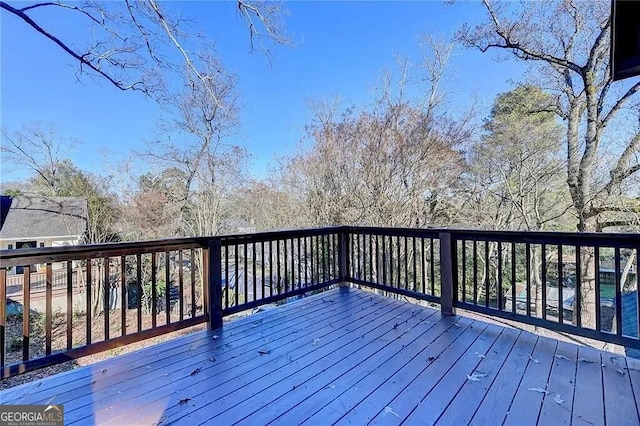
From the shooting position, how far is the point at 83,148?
9.80 metres

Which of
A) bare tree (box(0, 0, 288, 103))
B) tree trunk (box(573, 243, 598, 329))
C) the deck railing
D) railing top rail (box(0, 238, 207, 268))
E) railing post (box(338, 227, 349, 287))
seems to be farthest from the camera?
tree trunk (box(573, 243, 598, 329))

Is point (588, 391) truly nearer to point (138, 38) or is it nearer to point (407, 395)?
point (407, 395)

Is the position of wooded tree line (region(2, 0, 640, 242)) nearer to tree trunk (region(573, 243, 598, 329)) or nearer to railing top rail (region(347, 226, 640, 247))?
tree trunk (region(573, 243, 598, 329))

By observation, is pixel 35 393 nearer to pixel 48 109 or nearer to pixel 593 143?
pixel 48 109

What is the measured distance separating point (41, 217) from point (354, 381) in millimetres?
13389

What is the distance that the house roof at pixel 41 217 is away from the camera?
33.4 feet

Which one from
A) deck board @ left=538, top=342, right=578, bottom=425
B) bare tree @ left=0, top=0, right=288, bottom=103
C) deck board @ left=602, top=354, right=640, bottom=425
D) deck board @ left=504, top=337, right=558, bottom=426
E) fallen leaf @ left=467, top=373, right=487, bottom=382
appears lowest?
fallen leaf @ left=467, top=373, right=487, bottom=382

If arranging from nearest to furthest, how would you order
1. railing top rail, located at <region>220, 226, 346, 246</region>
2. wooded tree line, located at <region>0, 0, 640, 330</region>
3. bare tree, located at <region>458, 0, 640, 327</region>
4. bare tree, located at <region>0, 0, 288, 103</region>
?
railing top rail, located at <region>220, 226, 346, 246</region>
bare tree, located at <region>0, 0, 288, 103</region>
wooded tree line, located at <region>0, 0, 640, 330</region>
bare tree, located at <region>458, 0, 640, 327</region>

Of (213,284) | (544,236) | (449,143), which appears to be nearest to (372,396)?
(213,284)

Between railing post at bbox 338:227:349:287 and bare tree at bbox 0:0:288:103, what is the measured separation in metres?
4.07

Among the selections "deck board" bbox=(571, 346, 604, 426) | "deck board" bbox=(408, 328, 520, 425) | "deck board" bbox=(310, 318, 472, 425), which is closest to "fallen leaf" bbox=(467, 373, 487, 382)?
"deck board" bbox=(408, 328, 520, 425)

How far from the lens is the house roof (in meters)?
10.2

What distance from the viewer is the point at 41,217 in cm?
1072

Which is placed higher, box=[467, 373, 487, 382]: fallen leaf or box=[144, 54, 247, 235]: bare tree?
box=[144, 54, 247, 235]: bare tree
